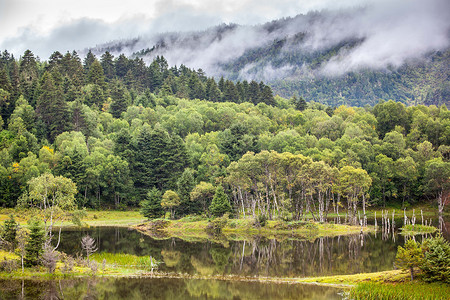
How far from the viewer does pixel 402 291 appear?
33188 mm

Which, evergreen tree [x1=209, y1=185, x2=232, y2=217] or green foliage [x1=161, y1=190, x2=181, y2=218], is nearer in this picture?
evergreen tree [x1=209, y1=185, x2=232, y2=217]

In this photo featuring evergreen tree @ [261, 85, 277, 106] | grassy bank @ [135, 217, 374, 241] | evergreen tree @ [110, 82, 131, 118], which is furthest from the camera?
evergreen tree @ [261, 85, 277, 106]

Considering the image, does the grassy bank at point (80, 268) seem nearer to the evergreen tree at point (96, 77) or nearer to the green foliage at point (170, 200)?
the green foliage at point (170, 200)

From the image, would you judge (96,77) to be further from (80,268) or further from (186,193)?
(80,268)

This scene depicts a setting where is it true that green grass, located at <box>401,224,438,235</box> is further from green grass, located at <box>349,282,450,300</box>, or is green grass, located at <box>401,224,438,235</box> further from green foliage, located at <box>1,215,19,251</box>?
green foliage, located at <box>1,215,19,251</box>

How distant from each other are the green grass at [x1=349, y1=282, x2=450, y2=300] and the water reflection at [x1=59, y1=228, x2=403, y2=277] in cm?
1022

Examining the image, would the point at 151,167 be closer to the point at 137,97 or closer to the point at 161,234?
the point at 161,234

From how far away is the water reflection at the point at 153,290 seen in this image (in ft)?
114

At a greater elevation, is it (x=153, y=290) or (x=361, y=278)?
(x=153, y=290)

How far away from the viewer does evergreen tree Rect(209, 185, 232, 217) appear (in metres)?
84.3

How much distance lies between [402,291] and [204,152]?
90.6 metres

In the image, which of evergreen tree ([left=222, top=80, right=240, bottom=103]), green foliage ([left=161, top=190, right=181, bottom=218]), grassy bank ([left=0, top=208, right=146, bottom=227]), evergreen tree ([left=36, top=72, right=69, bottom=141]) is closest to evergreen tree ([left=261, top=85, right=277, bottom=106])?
evergreen tree ([left=222, top=80, right=240, bottom=103])

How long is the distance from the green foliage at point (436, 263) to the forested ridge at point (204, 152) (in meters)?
48.7

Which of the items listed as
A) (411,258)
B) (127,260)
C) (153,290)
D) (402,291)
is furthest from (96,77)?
(402,291)
